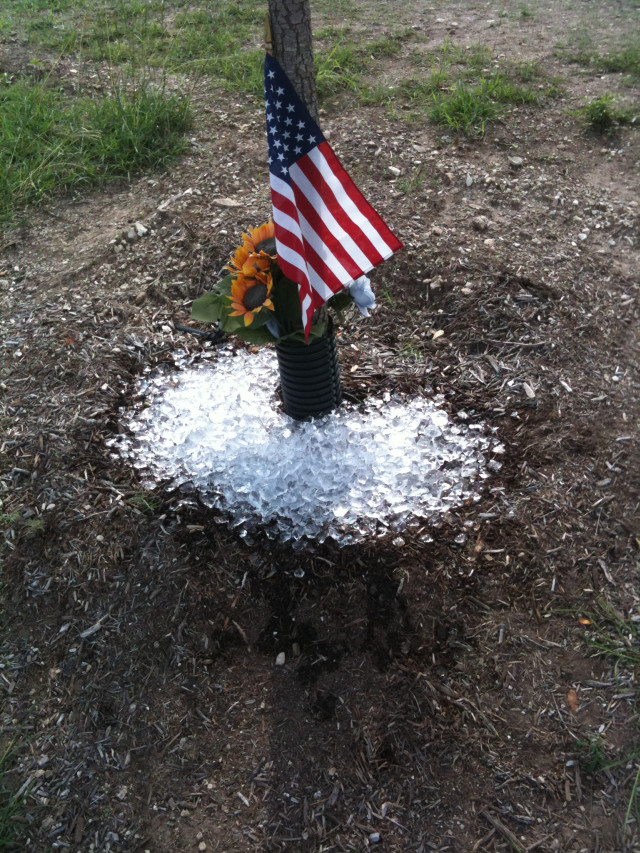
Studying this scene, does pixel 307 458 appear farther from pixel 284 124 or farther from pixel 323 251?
pixel 284 124

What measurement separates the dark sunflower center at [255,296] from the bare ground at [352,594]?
0.81 meters

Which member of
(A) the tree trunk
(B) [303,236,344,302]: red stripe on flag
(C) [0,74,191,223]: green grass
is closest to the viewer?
(A) the tree trunk

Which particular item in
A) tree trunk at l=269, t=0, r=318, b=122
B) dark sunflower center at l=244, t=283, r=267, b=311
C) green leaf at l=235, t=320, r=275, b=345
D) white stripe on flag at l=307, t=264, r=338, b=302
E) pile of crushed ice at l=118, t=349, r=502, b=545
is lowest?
pile of crushed ice at l=118, t=349, r=502, b=545

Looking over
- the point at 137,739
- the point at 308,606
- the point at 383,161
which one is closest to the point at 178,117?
the point at 383,161

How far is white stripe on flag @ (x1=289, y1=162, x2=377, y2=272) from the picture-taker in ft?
6.98

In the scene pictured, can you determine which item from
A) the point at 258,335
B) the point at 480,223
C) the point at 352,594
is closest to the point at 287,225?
the point at 258,335

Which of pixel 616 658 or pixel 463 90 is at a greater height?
pixel 463 90

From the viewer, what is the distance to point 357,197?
219 cm

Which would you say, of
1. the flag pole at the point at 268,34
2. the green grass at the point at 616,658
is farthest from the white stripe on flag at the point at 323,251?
the green grass at the point at 616,658

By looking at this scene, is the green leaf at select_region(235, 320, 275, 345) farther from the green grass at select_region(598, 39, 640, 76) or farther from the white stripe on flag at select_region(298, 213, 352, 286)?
the green grass at select_region(598, 39, 640, 76)

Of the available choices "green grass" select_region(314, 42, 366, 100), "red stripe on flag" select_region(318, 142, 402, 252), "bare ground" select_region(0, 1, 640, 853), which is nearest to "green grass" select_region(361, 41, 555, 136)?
"green grass" select_region(314, 42, 366, 100)

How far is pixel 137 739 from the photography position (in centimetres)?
221

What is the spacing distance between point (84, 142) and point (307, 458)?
285 cm

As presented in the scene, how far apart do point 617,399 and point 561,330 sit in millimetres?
420
